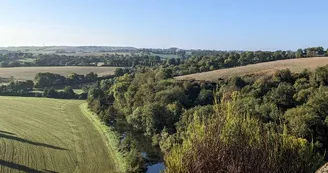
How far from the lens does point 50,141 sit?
40125mm

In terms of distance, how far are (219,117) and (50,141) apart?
34.7 metres

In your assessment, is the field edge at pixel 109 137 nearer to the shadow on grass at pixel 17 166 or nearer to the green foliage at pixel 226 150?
the shadow on grass at pixel 17 166

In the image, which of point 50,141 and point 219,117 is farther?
point 50,141

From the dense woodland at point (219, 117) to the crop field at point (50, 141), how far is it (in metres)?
3.04

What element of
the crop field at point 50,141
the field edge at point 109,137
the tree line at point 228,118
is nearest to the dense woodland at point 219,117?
the tree line at point 228,118

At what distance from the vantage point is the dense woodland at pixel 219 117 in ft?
30.0

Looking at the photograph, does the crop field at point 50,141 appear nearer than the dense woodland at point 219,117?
No

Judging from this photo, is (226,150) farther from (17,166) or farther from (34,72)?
(34,72)

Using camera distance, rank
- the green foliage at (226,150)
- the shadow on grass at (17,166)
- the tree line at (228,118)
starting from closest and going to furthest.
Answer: the green foliage at (226,150), the tree line at (228,118), the shadow on grass at (17,166)

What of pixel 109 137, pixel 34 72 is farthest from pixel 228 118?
pixel 34 72

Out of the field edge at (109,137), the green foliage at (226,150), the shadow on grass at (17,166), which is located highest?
the green foliage at (226,150)

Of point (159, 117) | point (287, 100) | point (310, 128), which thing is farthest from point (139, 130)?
point (310, 128)

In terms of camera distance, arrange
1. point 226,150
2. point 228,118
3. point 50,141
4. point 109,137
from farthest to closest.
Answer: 1. point 109,137
2. point 50,141
3. point 228,118
4. point 226,150

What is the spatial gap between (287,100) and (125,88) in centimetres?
3135
